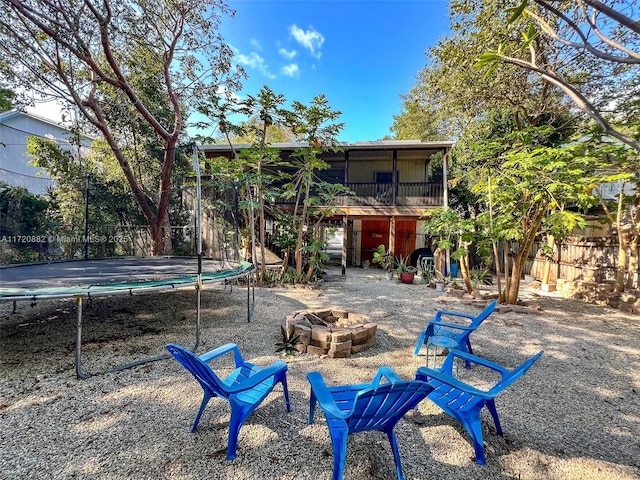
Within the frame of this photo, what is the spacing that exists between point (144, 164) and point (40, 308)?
22.9ft

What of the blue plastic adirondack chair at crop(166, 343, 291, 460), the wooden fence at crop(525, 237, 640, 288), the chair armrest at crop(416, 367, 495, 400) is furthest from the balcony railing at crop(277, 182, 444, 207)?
the blue plastic adirondack chair at crop(166, 343, 291, 460)

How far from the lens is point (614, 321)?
5.77m

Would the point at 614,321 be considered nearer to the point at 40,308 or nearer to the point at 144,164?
the point at 40,308

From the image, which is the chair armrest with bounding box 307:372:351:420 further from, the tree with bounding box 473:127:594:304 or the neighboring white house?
the neighboring white house

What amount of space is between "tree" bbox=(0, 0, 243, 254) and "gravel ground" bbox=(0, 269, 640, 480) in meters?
5.99

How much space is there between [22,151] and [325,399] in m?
16.2

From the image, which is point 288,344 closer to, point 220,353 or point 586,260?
point 220,353

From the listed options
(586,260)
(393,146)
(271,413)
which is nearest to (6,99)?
(271,413)

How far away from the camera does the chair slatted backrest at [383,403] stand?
1599mm

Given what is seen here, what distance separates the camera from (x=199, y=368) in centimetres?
204

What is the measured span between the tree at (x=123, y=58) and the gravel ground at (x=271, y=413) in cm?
599

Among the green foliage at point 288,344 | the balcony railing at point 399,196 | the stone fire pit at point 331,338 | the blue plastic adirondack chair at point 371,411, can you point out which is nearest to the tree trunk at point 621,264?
the balcony railing at point 399,196

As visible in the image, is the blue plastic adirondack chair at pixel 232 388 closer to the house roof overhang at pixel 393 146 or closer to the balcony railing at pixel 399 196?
the house roof overhang at pixel 393 146

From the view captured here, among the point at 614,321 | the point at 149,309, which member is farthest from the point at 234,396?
the point at 614,321
